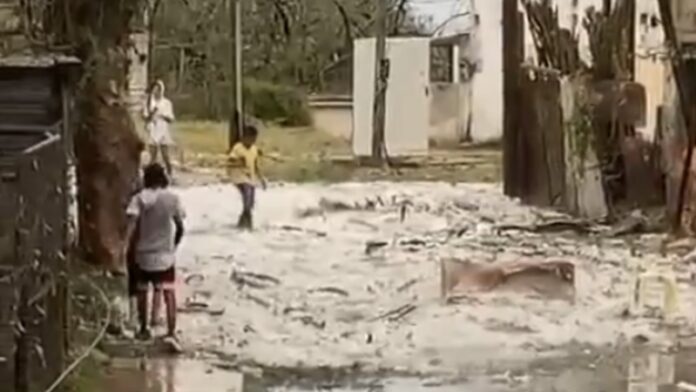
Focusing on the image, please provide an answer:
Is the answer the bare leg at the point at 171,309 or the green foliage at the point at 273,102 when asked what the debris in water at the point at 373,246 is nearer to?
the green foliage at the point at 273,102

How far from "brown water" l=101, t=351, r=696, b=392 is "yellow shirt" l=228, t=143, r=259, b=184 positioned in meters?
0.43

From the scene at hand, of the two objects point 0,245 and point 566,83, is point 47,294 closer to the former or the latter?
point 0,245

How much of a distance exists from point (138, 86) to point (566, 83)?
39.3 inches

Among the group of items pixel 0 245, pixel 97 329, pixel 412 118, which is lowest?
pixel 97 329

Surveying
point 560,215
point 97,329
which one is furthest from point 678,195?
point 97,329

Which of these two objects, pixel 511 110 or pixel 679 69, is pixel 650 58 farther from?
pixel 511 110

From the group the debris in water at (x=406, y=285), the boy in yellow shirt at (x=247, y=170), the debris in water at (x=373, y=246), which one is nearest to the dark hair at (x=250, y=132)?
the boy in yellow shirt at (x=247, y=170)

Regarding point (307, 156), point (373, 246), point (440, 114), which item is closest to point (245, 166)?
point (307, 156)

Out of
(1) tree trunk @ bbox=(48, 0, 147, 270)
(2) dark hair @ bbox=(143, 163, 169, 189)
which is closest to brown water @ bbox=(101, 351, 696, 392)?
(1) tree trunk @ bbox=(48, 0, 147, 270)

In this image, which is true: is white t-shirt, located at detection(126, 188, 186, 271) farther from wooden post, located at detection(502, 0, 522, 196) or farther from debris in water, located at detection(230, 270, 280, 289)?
wooden post, located at detection(502, 0, 522, 196)

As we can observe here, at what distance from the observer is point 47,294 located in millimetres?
3518

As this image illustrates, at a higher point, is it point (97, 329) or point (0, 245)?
point (0, 245)

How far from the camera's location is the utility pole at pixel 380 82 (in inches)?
147

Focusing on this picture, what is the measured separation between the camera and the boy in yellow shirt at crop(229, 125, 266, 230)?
12.2 ft
